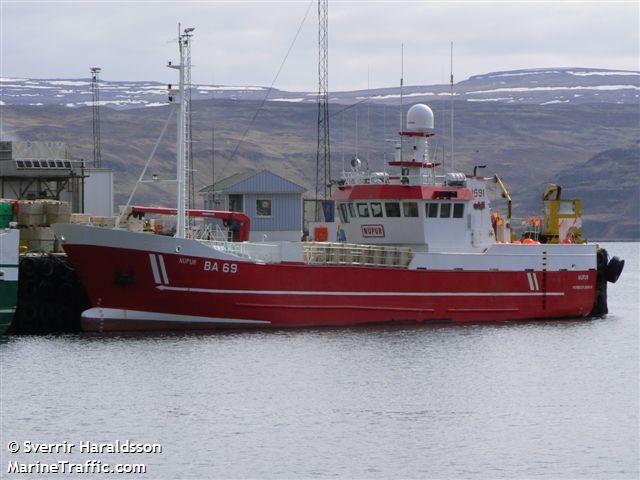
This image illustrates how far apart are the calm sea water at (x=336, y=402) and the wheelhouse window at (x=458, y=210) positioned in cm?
488

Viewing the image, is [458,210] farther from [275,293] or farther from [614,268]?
[614,268]

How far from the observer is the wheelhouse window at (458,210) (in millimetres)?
53062

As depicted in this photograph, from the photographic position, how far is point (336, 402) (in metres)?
36.0

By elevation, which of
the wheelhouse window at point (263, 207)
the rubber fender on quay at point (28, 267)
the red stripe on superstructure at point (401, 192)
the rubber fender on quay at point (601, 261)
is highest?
the red stripe on superstructure at point (401, 192)

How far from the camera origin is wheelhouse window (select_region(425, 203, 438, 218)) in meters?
52.5

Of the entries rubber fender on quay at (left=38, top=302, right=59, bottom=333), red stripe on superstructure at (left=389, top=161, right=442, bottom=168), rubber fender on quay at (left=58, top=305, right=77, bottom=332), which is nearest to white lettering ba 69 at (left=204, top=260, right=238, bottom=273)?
rubber fender on quay at (left=58, top=305, right=77, bottom=332)

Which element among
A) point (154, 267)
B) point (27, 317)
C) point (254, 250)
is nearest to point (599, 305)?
point (254, 250)

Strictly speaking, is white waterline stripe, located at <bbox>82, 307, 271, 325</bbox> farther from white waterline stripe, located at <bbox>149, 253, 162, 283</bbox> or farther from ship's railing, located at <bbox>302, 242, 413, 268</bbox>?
ship's railing, located at <bbox>302, 242, 413, 268</bbox>

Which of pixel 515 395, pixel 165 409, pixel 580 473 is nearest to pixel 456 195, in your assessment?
pixel 515 395

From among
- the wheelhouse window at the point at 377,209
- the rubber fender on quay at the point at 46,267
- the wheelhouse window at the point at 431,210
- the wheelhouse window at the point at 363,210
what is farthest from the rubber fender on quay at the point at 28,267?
the wheelhouse window at the point at 431,210

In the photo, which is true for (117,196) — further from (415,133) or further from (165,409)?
(165,409)

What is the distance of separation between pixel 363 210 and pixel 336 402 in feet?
58.5

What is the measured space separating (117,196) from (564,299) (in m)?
133

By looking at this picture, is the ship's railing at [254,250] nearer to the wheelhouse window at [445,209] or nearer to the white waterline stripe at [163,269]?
the white waterline stripe at [163,269]
